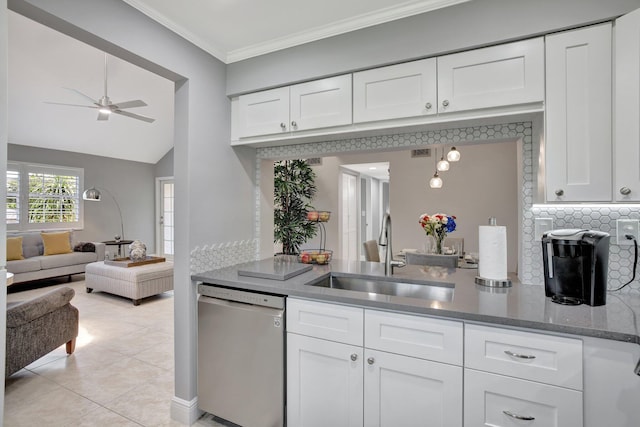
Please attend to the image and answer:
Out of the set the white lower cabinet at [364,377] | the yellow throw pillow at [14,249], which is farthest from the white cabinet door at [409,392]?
the yellow throw pillow at [14,249]

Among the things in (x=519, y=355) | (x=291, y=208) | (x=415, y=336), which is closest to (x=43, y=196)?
(x=291, y=208)

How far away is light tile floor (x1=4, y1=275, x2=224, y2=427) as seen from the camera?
6.98 ft

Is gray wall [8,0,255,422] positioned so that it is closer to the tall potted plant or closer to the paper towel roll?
the paper towel roll

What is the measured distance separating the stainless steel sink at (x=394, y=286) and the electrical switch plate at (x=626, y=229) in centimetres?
84

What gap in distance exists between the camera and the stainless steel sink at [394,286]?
188 cm

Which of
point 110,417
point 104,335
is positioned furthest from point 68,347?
point 110,417

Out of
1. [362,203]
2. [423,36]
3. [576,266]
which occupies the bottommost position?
[576,266]

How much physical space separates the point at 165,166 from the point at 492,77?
839 cm

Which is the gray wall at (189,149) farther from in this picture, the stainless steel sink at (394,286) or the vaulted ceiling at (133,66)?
the stainless steel sink at (394,286)

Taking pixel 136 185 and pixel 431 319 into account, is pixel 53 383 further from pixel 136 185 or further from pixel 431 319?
pixel 136 185

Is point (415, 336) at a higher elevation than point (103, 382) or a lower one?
higher

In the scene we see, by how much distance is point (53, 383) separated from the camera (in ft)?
8.34

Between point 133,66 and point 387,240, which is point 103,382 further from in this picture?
point 133,66

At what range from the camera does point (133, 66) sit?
482 centimetres
